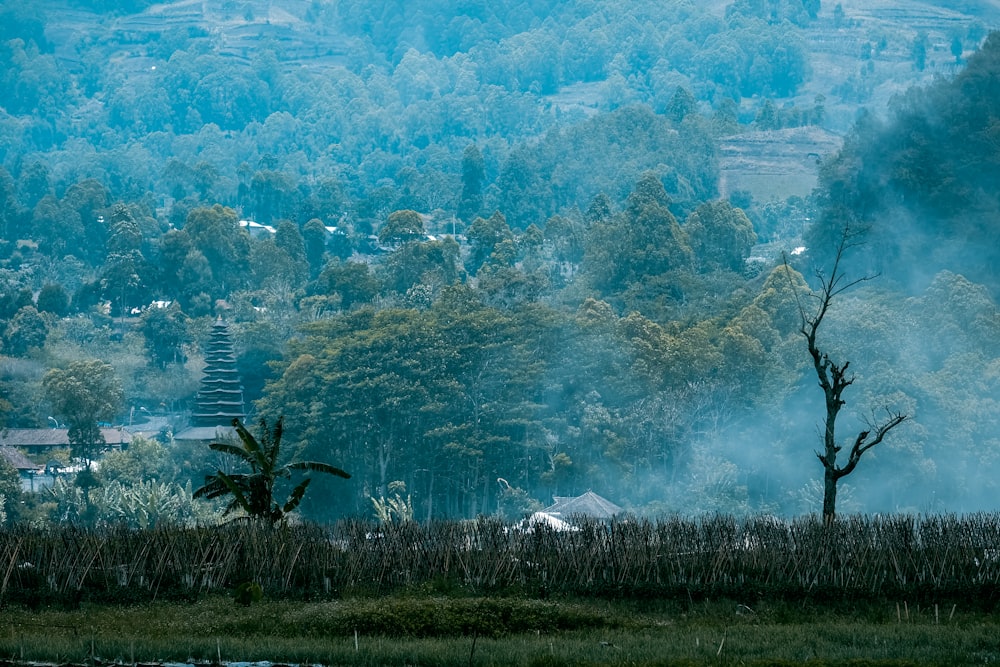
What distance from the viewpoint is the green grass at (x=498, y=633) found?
18125 mm

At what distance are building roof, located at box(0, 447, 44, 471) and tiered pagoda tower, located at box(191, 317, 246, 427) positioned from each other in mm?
10183

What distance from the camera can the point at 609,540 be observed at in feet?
81.1

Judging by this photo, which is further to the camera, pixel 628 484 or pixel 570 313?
pixel 570 313

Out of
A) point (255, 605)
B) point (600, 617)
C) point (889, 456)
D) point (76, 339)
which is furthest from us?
point (76, 339)

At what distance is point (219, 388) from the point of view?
8625 centimetres

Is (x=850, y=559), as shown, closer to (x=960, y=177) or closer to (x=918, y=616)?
(x=918, y=616)

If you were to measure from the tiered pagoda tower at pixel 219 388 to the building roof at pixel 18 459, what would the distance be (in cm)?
1018

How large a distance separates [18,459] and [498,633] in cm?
6068

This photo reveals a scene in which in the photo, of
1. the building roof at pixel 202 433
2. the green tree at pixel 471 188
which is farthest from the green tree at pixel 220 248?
the building roof at pixel 202 433

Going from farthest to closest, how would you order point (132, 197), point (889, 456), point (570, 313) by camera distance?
point (132, 197)
point (570, 313)
point (889, 456)

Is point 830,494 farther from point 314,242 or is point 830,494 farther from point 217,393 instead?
point 314,242

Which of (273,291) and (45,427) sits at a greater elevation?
(273,291)

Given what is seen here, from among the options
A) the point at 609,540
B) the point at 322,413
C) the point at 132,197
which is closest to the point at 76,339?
the point at 322,413

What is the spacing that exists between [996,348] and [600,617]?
56142mm
